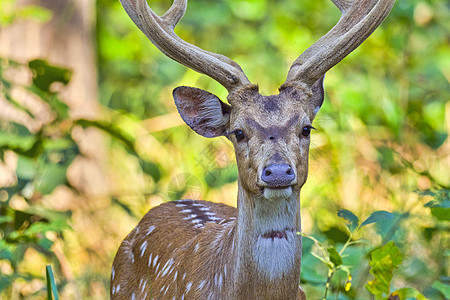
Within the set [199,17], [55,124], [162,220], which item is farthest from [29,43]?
[162,220]

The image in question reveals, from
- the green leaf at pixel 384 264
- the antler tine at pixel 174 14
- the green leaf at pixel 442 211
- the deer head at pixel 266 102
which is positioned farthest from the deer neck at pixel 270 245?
the antler tine at pixel 174 14

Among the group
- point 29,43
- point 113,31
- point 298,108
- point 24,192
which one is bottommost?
point 24,192

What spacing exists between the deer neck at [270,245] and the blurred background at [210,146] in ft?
1.06

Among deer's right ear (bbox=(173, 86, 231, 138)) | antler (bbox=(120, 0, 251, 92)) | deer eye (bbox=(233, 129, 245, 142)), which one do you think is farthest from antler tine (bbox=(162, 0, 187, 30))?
deer eye (bbox=(233, 129, 245, 142))

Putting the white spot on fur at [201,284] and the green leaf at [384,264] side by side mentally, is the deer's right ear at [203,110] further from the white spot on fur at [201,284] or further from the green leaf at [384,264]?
→ the green leaf at [384,264]

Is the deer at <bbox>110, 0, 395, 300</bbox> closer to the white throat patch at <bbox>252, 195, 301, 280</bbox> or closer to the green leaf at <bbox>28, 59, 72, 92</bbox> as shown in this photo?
the white throat patch at <bbox>252, 195, 301, 280</bbox>

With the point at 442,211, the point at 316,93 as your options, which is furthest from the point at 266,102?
the point at 442,211

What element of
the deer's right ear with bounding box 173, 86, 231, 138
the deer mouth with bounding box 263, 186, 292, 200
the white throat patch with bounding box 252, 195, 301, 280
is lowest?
the white throat patch with bounding box 252, 195, 301, 280

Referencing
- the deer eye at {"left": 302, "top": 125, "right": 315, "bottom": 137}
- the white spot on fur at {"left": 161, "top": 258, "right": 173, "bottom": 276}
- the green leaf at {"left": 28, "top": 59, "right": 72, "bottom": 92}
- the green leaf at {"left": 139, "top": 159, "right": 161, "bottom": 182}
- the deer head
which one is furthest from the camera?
the green leaf at {"left": 139, "top": 159, "right": 161, "bottom": 182}

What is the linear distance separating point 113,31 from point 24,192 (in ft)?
17.7

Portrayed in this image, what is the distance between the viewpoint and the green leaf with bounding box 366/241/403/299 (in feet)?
10.2

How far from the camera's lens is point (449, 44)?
7992 mm

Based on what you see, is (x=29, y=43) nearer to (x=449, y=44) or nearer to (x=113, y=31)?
(x=113, y=31)

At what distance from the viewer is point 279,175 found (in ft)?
9.08
